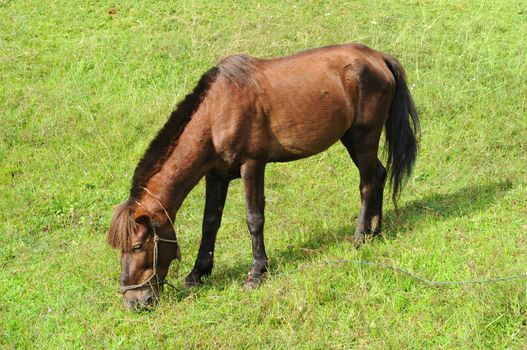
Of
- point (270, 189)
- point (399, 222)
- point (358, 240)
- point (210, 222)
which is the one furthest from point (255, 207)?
point (270, 189)

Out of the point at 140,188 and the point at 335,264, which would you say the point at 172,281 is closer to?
the point at 140,188

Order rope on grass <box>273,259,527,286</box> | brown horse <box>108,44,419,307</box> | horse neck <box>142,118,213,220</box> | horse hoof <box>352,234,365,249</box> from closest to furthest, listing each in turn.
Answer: rope on grass <box>273,259,527,286</box>
brown horse <box>108,44,419,307</box>
horse neck <box>142,118,213,220</box>
horse hoof <box>352,234,365,249</box>

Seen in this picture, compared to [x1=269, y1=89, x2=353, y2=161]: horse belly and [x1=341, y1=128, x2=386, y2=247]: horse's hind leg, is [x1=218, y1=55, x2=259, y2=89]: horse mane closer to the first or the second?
[x1=269, y1=89, x2=353, y2=161]: horse belly

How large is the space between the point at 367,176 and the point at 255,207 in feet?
4.27

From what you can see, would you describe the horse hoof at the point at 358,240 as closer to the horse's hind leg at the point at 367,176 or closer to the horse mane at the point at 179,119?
the horse's hind leg at the point at 367,176

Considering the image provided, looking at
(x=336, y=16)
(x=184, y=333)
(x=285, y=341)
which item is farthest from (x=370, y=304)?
(x=336, y=16)

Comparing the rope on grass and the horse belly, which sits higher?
the horse belly

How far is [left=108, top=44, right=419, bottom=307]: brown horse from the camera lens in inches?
224

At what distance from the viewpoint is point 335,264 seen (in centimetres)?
593

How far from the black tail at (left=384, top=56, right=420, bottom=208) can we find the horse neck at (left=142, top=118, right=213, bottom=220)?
214 centimetres

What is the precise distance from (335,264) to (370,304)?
24.2 inches

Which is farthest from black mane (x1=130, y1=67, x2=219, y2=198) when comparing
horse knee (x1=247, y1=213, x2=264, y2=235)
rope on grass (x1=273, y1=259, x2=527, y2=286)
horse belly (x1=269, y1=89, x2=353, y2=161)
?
rope on grass (x1=273, y1=259, x2=527, y2=286)

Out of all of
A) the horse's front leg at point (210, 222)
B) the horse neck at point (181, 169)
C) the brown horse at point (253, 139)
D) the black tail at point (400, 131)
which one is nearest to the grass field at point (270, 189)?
the horse's front leg at point (210, 222)

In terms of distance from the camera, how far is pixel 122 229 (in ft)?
18.1
